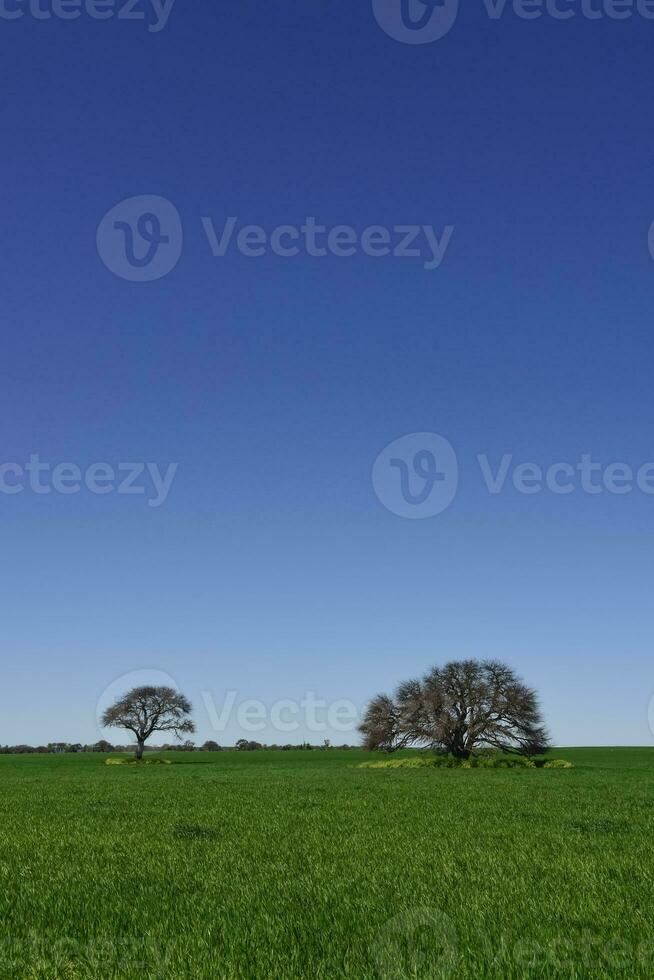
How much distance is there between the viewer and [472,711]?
3187 inches

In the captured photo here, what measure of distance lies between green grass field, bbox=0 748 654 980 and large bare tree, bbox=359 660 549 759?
61399 mm

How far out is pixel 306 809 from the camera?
2416 cm

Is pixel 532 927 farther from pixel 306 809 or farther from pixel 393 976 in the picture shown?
pixel 306 809

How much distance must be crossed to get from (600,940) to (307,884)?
14.5ft

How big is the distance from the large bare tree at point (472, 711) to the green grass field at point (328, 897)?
201ft

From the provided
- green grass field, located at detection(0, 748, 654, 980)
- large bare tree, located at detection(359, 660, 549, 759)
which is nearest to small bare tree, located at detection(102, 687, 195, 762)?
large bare tree, located at detection(359, 660, 549, 759)

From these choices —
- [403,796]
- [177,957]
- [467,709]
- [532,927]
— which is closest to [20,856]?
[177,957]

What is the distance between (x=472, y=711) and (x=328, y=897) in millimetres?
74138

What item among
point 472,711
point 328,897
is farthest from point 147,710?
point 328,897

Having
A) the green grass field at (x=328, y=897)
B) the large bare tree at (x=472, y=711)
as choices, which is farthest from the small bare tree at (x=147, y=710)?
the green grass field at (x=328, y=897)

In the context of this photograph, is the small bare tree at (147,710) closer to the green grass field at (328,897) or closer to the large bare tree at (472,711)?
the large bare tree at (472,711)

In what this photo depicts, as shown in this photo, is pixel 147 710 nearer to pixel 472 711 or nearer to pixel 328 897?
pixel 472 711

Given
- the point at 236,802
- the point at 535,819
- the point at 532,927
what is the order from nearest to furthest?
the point at 532,927
the point at 535,819
the point at 236,802

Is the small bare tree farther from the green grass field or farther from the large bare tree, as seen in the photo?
the green grass field
